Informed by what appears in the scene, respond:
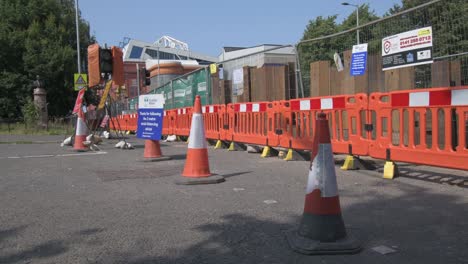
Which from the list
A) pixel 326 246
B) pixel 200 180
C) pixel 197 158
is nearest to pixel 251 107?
pixel 197 158

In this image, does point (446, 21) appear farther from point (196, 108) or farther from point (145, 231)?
point (145, 231)

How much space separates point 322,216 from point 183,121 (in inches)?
475

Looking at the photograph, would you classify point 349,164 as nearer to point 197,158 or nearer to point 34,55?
point 197,158

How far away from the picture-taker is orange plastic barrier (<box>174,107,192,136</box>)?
49.5 feet

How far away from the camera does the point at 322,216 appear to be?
12.6ft

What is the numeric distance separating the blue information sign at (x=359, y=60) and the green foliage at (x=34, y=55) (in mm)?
27480

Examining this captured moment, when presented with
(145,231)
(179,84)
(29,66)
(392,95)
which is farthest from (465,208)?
(29,66)

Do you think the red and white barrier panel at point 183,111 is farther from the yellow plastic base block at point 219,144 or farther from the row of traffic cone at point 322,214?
the row of traffic cone at point 322,214

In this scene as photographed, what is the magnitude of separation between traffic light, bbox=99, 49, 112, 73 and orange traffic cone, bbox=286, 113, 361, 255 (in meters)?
9.69

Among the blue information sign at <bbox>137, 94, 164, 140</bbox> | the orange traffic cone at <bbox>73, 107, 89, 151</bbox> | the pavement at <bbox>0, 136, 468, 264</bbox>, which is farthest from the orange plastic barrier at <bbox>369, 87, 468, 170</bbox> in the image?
the orange traffic cone at <bbox>73, 107, 89, 151</bbox>

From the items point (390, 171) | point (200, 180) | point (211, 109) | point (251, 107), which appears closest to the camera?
point (200, 180)

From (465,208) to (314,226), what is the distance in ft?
6.97

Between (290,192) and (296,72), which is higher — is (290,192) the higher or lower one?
the lower one

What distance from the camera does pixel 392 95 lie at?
6984mm
